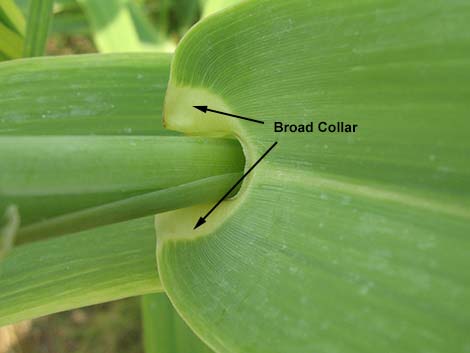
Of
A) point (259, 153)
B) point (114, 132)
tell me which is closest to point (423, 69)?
point (259, 153)

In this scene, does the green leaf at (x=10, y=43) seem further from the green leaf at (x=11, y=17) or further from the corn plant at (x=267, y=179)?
the corn plant at (x=267, y=179)

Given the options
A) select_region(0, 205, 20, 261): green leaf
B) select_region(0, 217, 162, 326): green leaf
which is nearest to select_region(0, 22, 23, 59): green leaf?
select_region(0, 217, 162, 326): green leaf

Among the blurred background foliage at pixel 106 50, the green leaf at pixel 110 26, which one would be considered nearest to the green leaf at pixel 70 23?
the blurred background foliage at pixel 106 50

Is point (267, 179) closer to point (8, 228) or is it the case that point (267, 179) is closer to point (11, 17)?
point (8, 228)

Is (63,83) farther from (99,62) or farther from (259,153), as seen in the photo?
(259,153)

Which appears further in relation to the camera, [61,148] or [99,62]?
[99,62]

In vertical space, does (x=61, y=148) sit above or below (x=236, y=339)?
above

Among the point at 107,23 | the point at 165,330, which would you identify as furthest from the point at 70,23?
the point at 165,330
